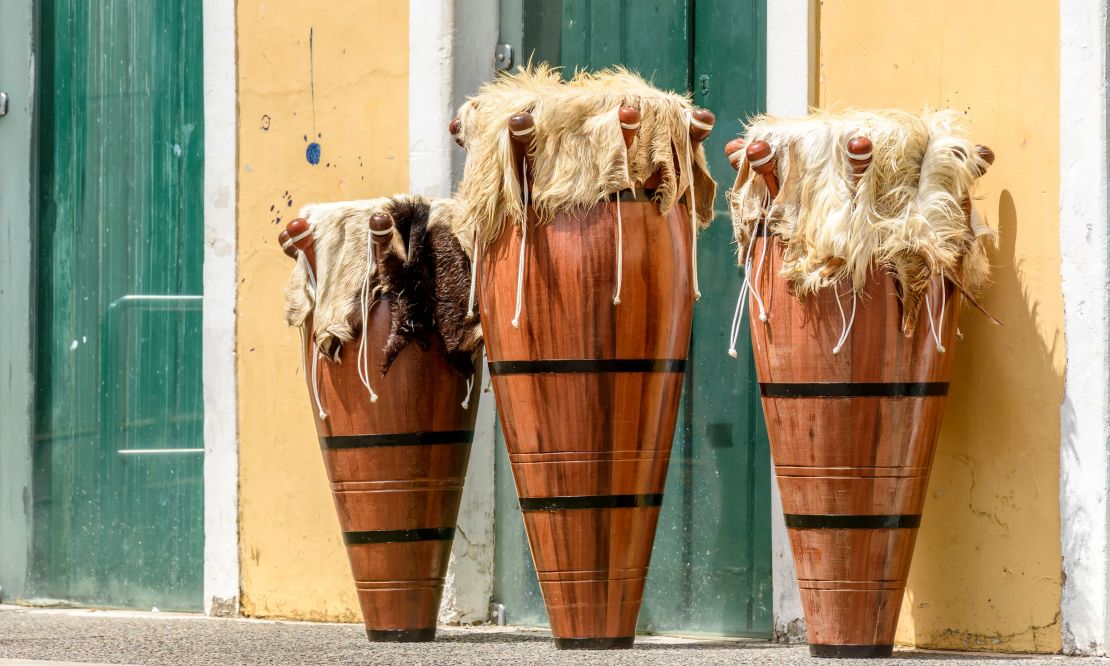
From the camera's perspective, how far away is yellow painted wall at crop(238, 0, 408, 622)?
489cm

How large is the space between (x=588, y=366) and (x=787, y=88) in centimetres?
92

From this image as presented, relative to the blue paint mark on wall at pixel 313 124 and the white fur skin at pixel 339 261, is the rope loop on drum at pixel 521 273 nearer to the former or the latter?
the white fur skin at pixel 339 261

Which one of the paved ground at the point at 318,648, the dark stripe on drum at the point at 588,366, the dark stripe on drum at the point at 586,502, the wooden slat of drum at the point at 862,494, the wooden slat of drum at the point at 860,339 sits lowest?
the paved ground at the point at 318,648

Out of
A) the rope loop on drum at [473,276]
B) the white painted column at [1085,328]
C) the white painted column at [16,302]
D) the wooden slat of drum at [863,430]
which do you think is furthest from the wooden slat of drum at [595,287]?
the white painted column at [16,302]

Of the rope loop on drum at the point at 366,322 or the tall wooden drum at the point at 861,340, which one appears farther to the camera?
the rope loop on drum at the point at 366,322

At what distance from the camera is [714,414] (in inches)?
174

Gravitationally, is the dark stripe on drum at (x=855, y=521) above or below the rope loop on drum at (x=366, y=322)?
below

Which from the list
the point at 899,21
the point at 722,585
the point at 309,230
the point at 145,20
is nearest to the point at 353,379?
the point at 309,230

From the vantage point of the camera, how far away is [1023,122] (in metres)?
3.78

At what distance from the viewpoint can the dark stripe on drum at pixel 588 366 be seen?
3.72 meters

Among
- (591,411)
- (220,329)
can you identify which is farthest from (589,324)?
(220,329)

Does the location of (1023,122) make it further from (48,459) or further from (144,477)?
(48,459)

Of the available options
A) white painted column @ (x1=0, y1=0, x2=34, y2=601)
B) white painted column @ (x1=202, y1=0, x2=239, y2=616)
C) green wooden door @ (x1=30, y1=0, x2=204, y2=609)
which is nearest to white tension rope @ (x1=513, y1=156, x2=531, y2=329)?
white painted column @ (x1=202, y1=0, x2=239, y2=616)

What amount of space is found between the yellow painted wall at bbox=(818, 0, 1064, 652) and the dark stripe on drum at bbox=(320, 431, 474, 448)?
114cm
